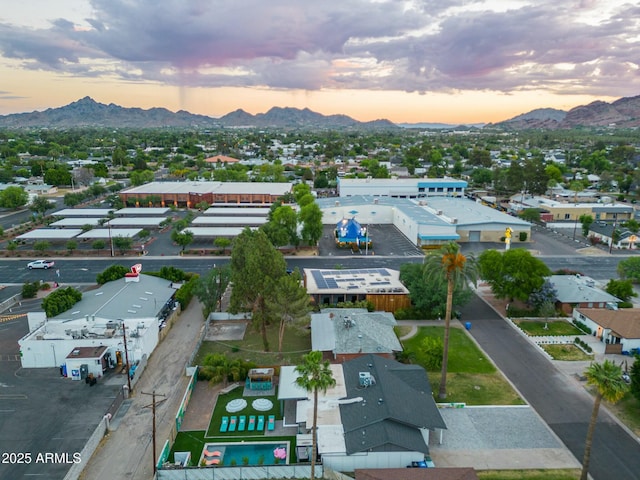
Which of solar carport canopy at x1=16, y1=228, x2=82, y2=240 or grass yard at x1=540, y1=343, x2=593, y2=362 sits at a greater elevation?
solar carport canopy at x1=16, y1=228, x2=82, y2=240

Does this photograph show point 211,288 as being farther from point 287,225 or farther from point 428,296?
point 287,225

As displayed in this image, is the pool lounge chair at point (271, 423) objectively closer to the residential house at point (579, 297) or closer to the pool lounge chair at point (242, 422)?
the pool lounge chair at point (242, 422)

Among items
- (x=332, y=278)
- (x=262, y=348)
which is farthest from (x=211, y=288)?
(x=332, y=278)

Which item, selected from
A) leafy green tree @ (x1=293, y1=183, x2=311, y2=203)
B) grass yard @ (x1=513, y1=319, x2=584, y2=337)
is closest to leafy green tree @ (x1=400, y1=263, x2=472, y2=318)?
grass yard @ (x1=513, y1=319, x2=584, y2=337)

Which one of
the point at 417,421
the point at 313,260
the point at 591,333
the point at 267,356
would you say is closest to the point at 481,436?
the point at 417,421

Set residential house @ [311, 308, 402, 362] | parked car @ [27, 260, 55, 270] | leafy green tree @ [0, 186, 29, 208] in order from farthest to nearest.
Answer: leafy green tree @ [0, 186, 29, 208] → parked car @ [27, 260, 55, 270] → residential house @ [311, 308, 402, 362]

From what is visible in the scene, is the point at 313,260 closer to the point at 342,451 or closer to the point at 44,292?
the point at 44,292

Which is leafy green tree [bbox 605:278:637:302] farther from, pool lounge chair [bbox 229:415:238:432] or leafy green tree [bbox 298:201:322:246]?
pool lounge chair [bbox 229:415:238:432]
